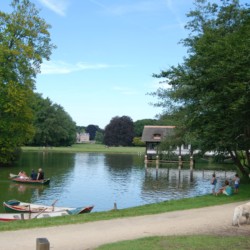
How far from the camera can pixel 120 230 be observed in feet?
39.7

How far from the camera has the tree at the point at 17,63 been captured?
30.1m

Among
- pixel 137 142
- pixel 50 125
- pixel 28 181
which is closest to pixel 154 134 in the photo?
pixel 50 125

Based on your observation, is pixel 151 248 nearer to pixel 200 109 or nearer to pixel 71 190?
pixel 200 109

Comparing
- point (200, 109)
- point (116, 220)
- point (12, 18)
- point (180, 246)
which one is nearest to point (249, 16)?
point (200, 109)

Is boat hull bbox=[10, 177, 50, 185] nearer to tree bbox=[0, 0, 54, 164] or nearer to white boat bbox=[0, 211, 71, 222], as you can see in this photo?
tree bbox=[0, 0, 54, 164]

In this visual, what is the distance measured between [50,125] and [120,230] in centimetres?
8726

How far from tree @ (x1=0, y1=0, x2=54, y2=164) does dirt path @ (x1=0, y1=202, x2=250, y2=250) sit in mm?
19305

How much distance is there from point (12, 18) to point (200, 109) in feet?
54.7

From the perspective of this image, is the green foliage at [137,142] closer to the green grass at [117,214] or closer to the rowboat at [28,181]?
the rowboat at [28,181]

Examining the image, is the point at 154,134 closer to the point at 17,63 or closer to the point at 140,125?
the point at 17,63

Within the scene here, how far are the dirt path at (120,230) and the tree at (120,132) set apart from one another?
117778 mm

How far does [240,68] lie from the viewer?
1784 centimetres

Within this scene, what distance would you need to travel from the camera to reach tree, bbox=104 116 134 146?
133 m

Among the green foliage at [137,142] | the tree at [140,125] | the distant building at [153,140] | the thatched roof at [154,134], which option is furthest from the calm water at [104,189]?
the tree at [140,125]
